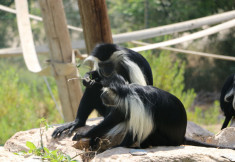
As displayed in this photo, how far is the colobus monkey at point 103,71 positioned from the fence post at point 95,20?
1.68ft

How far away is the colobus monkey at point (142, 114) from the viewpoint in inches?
87.0

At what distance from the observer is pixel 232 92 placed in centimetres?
387

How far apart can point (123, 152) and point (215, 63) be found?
6.60m

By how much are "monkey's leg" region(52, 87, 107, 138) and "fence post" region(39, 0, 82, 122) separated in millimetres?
706

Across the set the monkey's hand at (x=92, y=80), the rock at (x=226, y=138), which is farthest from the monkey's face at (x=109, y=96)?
the rock at (x=226, y=138)

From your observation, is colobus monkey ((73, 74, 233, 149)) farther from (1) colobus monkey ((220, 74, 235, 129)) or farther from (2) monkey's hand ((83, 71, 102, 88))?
(1) colobus monkey ((220, 74, 235, 129))

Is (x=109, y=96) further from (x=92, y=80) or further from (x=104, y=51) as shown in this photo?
(x=104, y=51)

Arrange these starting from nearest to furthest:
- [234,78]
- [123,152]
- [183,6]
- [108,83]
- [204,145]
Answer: [123,152] → [108,83] → [204,145] → [234,78] → [183,6]

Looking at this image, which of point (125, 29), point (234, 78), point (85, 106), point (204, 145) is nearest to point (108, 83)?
point (85, 106)

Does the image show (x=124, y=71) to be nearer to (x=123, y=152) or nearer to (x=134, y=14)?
(x=123, y=152)

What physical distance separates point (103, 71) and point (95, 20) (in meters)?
0.68

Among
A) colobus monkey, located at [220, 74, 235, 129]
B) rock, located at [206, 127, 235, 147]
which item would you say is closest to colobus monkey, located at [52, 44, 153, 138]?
rock, located at [206, 127, 235, 147]

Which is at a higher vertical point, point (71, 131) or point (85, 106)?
point (85, 106)

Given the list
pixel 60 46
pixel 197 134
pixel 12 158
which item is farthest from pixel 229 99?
pixel 12 158
